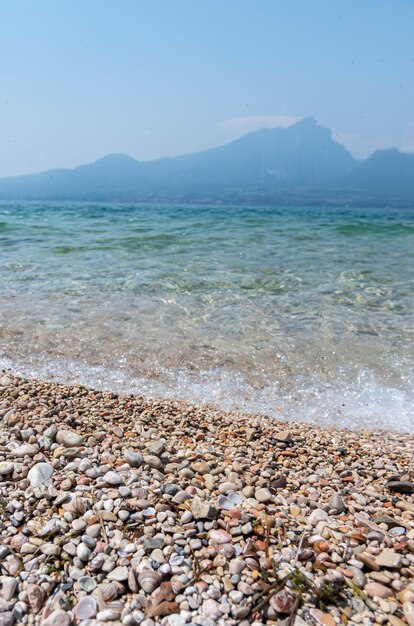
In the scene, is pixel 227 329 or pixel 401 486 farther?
pixel 227 329

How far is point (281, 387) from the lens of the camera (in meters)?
5.29

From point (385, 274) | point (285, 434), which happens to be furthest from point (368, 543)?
point (385, 274)

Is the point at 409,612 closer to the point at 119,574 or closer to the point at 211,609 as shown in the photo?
the point at 211,609

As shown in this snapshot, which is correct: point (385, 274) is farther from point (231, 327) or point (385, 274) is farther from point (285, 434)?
point (285, 434)

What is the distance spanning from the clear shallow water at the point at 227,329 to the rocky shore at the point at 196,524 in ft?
4.26

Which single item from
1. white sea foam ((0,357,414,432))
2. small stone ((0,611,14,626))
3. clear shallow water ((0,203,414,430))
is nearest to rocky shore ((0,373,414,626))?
small stone ((0,611,14,626))

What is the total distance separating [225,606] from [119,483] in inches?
42.5

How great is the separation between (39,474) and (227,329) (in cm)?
434

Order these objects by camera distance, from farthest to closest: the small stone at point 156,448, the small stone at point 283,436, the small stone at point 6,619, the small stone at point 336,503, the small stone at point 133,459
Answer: the small stone at point 283,436, the small stone at point 156,448, the small stone at point 133,459, the small stone at point 336,503, the small stone at point 6,619

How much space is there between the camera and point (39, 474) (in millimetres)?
2922

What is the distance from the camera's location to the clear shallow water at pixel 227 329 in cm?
518

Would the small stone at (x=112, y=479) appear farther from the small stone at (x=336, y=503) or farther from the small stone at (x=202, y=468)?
the small stone at (x=336, y=503)

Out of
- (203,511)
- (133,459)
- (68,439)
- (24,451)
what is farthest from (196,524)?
(24,451)

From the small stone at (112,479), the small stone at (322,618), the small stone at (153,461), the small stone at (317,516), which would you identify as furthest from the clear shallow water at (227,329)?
the small stone at (322,618)
